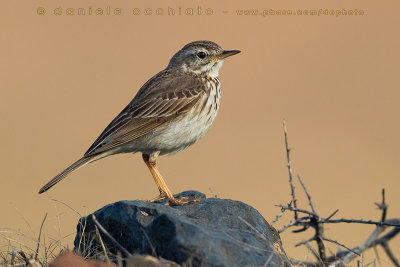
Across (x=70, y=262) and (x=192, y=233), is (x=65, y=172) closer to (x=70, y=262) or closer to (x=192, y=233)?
(x=192, y=233)

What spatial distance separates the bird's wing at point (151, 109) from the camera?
8.17m

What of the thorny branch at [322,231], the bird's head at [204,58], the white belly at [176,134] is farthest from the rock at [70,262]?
the bird's head at [204,58]

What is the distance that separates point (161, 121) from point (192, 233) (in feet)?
11.1

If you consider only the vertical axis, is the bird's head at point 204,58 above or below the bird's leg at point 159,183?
above

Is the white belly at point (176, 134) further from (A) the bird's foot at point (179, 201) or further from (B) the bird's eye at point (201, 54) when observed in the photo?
(B) the bird's eye at point (201, 54)

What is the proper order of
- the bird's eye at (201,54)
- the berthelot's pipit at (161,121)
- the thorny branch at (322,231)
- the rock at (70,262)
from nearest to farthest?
the rock at (70,262) < the thorny branch at (322,231) < the berthelot's pipit at (161,121) < the bird's eye at (201,54)

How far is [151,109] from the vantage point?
8461mm

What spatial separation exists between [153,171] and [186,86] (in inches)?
55.0

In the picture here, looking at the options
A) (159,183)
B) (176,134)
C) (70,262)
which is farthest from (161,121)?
(70,262)

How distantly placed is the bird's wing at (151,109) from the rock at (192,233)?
187 centimetres

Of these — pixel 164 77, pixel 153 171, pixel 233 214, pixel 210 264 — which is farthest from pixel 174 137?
pixel 210 264

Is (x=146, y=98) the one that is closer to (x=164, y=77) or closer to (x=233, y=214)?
(x=164, y=77)

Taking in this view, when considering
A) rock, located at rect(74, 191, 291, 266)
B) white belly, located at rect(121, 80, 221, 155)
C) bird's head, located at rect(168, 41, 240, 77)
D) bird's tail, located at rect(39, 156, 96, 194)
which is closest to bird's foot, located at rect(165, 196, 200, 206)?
rock, located at rect(74, 191, 291, 266)

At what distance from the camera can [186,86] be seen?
28.7ft
